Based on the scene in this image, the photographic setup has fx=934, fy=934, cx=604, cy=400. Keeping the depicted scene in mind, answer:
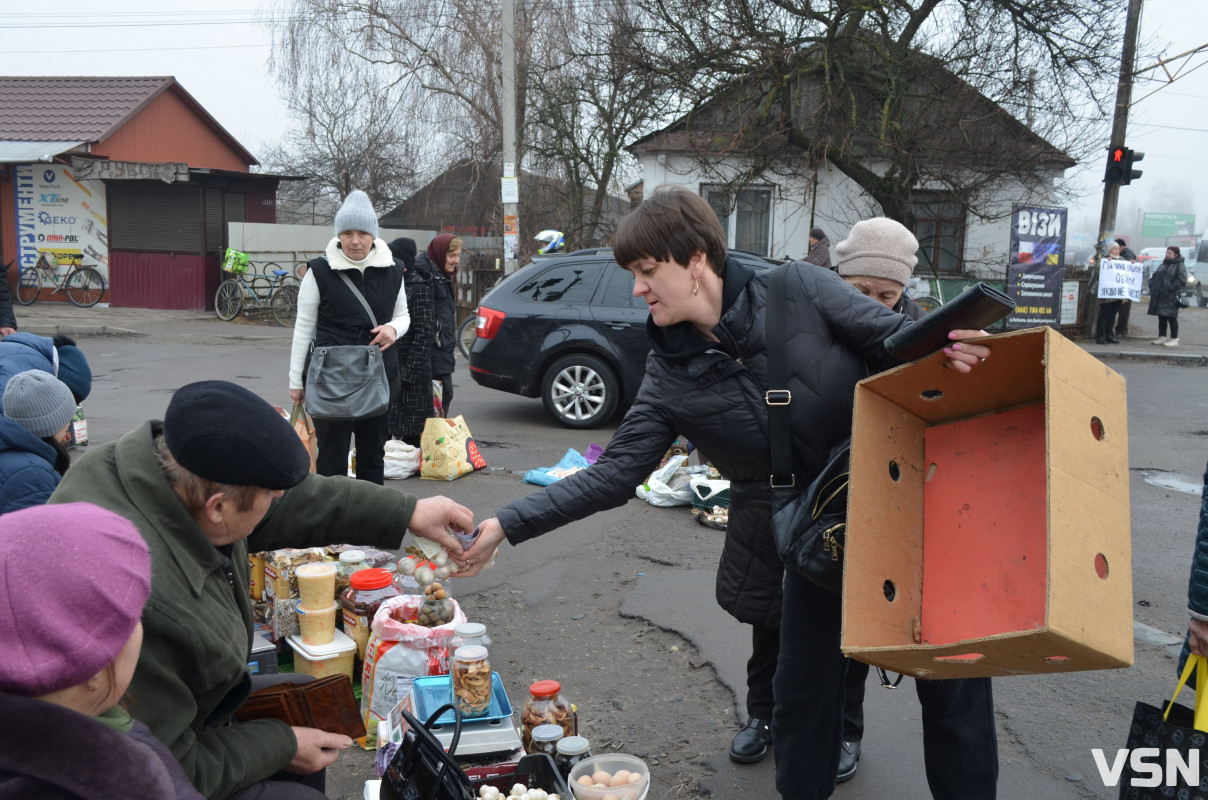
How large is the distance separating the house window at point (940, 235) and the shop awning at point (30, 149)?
17.9 metres

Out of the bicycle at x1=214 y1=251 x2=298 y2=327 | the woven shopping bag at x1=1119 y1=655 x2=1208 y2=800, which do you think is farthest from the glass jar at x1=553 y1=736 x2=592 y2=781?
the bicycle at x1=214 y1=251 x2=298 y2=327

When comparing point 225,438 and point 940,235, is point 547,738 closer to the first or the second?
point 225,438

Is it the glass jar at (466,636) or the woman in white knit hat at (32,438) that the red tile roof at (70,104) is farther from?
the glass jar at (466,636)

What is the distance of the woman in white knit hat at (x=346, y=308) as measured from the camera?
17.8 feet

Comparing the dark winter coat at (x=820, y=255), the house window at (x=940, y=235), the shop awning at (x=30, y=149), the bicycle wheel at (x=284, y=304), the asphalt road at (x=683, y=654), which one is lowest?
the asphalt road at (x=683, y=654)

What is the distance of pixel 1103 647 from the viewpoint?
179 cm

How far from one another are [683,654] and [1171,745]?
2.45 m

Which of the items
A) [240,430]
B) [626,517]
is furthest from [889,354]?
[626,517]

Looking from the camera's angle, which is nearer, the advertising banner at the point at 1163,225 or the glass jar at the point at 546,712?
the glass jar at the point at 546,712

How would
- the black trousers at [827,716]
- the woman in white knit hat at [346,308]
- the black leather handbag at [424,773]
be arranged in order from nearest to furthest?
1. the black leather handbag at [424,773]
2. the black trousers at [827,716]
3. the woman in white knit hat at [346,308]

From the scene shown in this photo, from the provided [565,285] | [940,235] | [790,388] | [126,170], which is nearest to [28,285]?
[126,170]

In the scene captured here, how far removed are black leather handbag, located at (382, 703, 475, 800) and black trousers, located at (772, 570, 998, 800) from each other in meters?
0.92

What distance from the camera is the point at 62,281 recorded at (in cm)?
2081

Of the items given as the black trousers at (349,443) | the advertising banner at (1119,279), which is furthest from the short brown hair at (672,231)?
the advertising banner at (1119,279)
